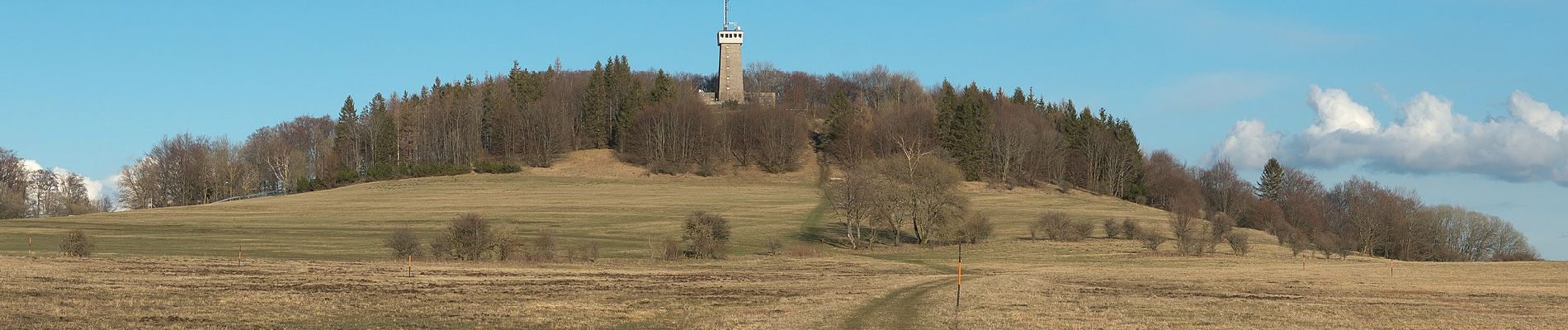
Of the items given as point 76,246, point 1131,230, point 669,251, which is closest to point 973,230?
point 1131,230

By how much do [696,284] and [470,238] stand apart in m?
21.4

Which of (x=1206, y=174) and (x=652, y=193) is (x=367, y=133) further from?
(x=1206, y=174)

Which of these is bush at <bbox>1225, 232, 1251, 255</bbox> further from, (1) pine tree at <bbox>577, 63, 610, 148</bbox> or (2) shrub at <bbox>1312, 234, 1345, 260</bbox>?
(1) pine tree at <bbox>577, 63, 610, 148</bbox>

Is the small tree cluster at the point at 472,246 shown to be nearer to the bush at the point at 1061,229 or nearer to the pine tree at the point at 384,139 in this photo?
the bush at the point at 1061,229

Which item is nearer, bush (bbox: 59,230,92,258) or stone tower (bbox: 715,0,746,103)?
bush (bbox: 59,230,92,258)

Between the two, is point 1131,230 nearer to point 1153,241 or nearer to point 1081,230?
point 1081,230

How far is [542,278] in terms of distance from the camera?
43.5m

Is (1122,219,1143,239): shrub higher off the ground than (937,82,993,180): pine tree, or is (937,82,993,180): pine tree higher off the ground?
(937,82,993,180): pine tree

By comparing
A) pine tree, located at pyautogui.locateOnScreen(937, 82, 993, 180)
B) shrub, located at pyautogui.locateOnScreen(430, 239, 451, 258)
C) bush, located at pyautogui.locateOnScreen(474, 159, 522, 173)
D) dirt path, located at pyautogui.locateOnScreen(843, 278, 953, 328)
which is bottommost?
dirt path, located at pyautogui.locateOnScreen(843, 278, 953, 328)

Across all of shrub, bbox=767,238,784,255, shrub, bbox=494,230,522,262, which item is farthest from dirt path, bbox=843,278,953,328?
shrub, bbox=767,238,784,255

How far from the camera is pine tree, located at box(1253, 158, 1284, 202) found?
14538 cm

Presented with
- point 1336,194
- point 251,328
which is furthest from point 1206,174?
point 251,328

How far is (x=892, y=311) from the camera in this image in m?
31.4

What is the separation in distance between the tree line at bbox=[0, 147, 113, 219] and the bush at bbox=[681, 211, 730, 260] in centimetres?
8116
